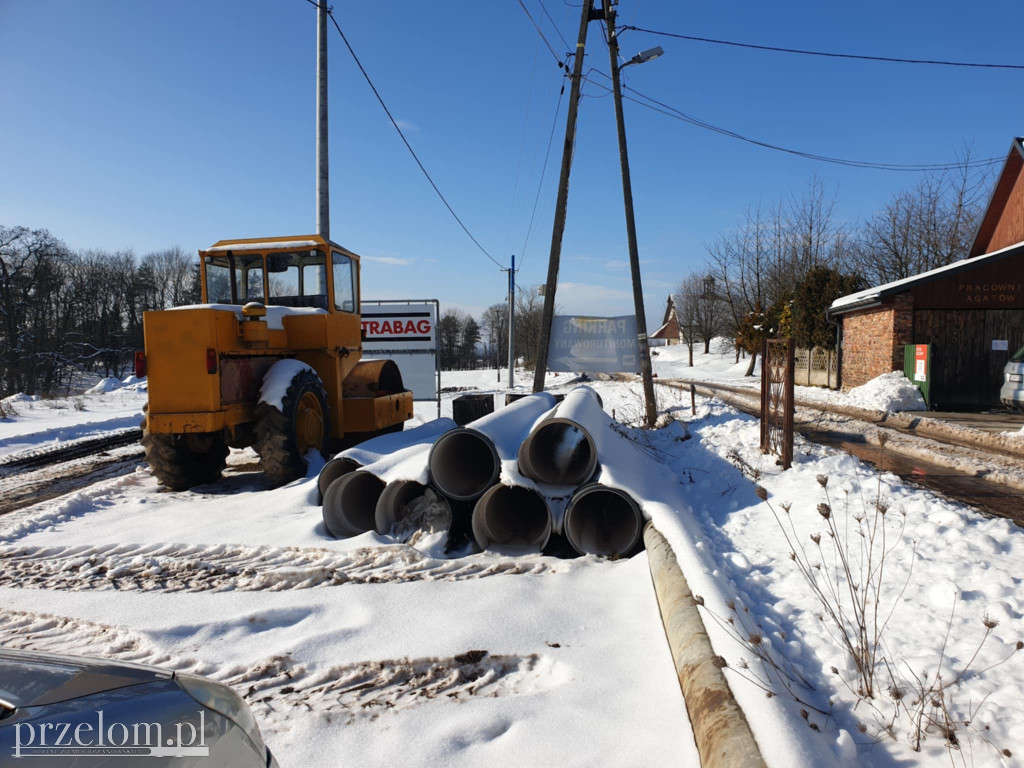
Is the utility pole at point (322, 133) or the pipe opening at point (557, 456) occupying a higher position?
the utility pole at point (322, 133)

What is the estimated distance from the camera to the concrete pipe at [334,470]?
20.0ft

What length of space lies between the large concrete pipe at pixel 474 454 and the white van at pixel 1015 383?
1156 cm

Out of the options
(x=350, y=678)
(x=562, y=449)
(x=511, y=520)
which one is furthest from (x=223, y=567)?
(x=562, y=449)

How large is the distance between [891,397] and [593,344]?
7303mm

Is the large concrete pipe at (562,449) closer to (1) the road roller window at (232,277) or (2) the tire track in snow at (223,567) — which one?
(2) the tire track in snow at (223,567)

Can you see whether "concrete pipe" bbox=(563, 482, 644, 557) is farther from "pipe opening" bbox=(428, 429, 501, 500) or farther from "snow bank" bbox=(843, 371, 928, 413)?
Answer: "snow bank" bbox=(843, 371, 928, 413)

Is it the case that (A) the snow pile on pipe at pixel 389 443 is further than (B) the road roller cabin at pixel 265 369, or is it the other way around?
(B) the road roller cabin at pixel 265 369

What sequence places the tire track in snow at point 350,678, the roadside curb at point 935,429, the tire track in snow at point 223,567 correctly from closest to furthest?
the tire track in snow at point 350,678
the tire track in snow at point 223,567
the roadside curb at point 935,429

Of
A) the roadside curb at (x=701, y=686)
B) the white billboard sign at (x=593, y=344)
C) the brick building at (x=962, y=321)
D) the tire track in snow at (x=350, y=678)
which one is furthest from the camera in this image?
the brick building at (x=962, y=321)

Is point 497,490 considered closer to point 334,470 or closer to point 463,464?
point 463,464

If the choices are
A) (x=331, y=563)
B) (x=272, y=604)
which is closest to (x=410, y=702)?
(x=272, y=604)

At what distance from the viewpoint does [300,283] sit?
28.9 feet

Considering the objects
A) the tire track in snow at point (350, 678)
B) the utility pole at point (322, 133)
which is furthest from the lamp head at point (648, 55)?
the tire track in snow at point (350, 678)

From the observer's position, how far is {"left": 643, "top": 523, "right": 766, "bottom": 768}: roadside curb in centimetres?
213
